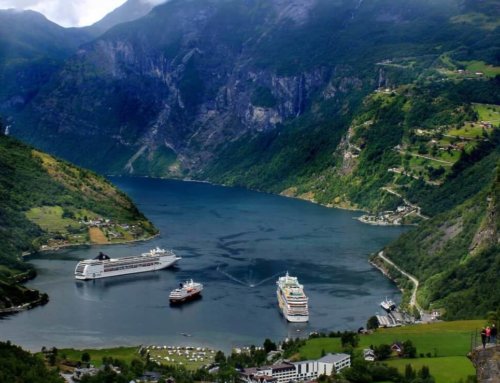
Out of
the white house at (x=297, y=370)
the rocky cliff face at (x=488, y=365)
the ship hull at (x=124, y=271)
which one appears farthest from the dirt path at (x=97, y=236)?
the rocky cliff face at (x=488, y=365)

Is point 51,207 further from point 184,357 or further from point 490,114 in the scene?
point 490,114

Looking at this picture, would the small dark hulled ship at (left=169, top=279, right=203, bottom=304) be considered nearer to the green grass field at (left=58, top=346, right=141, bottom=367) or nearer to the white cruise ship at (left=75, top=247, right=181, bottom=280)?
the white cruise ship at (left=75, top=247, right=181, bottom=280)

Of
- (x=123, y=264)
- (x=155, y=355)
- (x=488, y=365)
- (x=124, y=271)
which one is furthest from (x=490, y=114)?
(x=488, y=365)

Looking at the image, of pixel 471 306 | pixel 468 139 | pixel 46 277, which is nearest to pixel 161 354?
pixel 471 306

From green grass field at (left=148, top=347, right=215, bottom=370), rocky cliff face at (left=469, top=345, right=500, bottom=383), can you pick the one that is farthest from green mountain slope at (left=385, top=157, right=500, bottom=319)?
rocky cliff face at (left=469, top=345, right=500, bottom=383)

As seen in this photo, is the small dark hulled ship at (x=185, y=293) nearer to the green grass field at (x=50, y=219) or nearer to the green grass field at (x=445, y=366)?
the green grass field at (x=445, y=366)

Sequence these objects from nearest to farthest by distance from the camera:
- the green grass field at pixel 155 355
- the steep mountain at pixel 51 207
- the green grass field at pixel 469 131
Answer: the green grass field at pixel 155 355, the steep mountain at pixel 51 207, the green grass field at pixel 469 131

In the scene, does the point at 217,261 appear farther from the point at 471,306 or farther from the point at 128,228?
the point at 471,306
